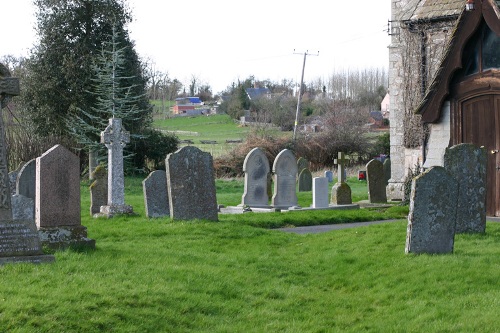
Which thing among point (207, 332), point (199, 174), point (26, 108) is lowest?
point (207, 332)

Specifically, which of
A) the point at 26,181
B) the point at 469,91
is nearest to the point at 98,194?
the point at 26,181

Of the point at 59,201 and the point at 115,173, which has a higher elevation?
the point at 115,173

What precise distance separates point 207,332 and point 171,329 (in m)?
0.38

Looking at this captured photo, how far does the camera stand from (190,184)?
53.2ft

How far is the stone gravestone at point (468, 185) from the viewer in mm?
13336

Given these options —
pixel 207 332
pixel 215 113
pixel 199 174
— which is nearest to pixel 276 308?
pixel 207 332

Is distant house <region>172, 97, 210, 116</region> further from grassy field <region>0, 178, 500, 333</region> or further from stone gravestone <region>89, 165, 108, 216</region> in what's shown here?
grassy field <region>0, 178, 500, 333</region>

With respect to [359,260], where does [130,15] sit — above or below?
above

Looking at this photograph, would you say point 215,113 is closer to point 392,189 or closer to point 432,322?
point 392,189

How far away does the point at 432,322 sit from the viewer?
8.87 meters

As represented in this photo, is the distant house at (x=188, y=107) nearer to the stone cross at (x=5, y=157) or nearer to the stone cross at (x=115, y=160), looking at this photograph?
the stone cross at (x=115, y=160)

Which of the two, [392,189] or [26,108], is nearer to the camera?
[392,189]

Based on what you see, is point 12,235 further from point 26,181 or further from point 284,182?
point 284,182

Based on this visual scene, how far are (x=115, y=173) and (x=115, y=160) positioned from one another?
1.19ft
